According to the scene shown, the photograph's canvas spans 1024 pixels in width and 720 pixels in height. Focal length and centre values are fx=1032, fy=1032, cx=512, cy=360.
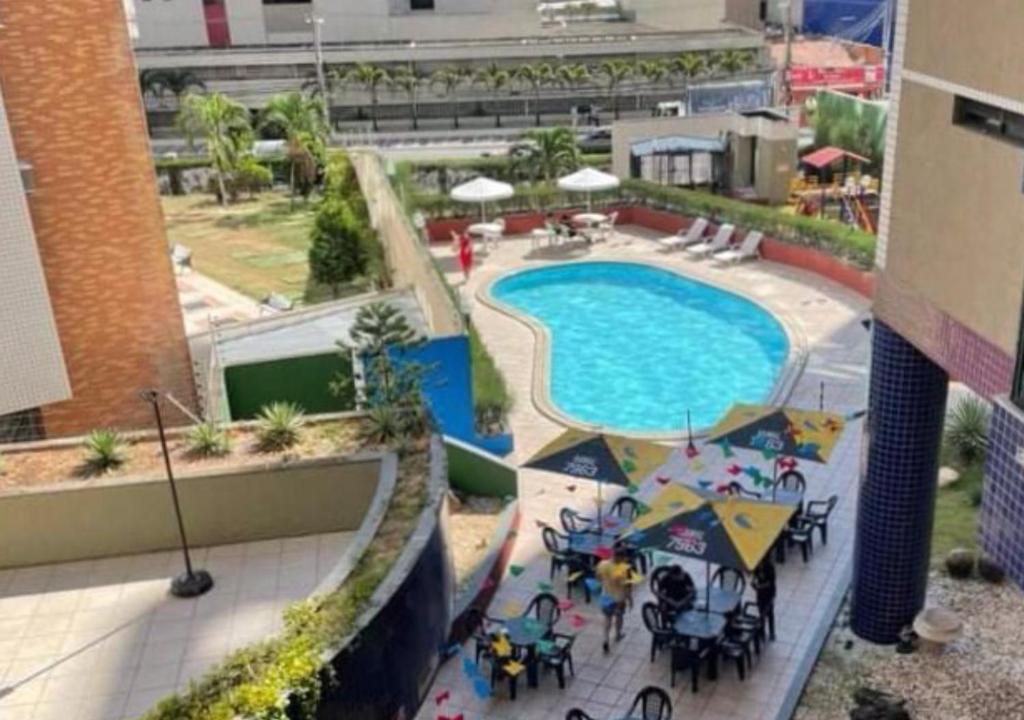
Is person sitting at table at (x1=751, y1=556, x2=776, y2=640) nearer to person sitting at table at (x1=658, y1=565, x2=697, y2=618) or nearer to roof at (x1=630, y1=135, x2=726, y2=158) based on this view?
person sitting at table at (x1=658, y1=565, x2=697, y2=618)

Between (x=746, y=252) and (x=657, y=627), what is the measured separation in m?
19.0

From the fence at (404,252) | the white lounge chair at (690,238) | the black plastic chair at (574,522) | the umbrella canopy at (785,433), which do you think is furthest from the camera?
the white lounge chair at (690,238)

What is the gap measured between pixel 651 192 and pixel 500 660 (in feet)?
77.7

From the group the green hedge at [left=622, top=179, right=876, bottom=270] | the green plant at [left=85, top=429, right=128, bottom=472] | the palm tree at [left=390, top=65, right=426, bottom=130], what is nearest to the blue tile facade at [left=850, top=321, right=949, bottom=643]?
the green plant at [left=85, top=429, right=128, bottom=472]

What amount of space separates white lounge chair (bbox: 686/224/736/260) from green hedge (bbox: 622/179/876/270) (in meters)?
0.46

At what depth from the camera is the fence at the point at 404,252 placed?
57.4 ft

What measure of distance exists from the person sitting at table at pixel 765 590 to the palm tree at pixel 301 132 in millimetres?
32600

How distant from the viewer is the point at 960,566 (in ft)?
43.9

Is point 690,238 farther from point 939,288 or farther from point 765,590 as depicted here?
point 939,288

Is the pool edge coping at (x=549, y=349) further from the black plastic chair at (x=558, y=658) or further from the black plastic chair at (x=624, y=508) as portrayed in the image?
the black plastic chair at (x=558, y=658)

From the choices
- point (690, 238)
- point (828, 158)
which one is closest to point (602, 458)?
point (690, 238)

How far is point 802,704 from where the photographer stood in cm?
1135

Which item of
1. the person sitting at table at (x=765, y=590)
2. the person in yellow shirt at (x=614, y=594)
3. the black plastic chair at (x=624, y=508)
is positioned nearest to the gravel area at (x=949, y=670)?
the person sitting at table at (x=765, y=590)

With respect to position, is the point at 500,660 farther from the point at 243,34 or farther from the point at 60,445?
the point at 243,34
